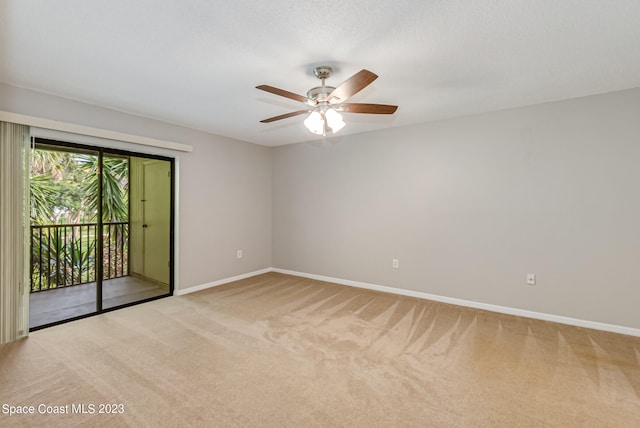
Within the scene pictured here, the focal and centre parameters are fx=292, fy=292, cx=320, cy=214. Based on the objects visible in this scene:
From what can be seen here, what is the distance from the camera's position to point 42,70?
2.42 m

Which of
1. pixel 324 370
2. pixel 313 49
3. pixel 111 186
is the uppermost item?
pixel 313 49

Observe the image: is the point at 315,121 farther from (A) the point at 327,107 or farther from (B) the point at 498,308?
(B) the point at 498,308

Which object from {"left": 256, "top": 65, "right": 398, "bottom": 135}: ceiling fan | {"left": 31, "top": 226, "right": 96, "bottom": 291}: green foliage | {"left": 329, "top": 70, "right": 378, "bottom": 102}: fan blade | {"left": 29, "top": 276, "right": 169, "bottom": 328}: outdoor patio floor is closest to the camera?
{"left": 329, "top": 70, "right": 378, "bottom": 102}: fan blade

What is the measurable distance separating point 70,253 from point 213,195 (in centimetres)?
236

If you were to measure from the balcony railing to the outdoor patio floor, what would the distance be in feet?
0.56

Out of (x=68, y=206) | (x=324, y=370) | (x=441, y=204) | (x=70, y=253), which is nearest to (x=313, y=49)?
(x=324, y=370)

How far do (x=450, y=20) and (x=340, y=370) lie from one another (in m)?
2.50

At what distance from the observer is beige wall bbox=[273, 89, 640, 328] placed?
9.53 feet

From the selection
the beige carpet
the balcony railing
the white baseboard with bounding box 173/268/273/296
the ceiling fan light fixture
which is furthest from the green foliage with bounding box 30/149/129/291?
the ceiling fan light fixture

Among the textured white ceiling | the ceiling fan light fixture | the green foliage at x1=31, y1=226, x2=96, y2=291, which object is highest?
the textured white ceiling

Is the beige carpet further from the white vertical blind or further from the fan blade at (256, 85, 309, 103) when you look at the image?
the fan blade at (256, 85, 309, 103)

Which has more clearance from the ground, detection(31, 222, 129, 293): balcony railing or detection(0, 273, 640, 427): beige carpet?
detection(31, 222, 129, 293): balcony railing

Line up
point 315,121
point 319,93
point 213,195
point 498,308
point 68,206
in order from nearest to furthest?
point 315,121 < point 319,93 < point 498,308 < point 68,206 < point 213,195

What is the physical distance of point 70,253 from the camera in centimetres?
448
